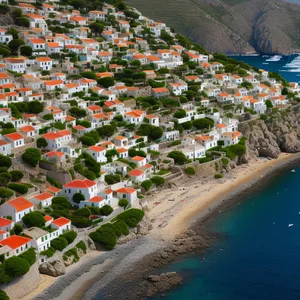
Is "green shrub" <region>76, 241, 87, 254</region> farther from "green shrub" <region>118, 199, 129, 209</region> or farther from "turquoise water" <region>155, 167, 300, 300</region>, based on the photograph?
"green shrub" <region>118, 199, 129, 209</region>

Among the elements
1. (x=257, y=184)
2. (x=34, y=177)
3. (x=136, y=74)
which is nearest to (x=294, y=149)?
(x=257, y=184)

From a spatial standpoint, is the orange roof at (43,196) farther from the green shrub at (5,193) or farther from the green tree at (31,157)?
the green tree at (31,157)

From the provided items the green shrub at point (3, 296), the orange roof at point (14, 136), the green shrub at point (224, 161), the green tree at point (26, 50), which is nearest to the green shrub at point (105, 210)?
the orange roof at point (14, 136)

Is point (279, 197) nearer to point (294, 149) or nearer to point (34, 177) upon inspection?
point (294, 149)

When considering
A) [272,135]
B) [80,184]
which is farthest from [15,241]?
[272,135]

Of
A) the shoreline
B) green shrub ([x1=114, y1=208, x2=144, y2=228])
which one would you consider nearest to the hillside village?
green shrub ([x1=114, y1=208, x2=144, y2=228])

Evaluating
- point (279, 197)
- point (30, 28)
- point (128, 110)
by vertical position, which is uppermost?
point (30, 28)

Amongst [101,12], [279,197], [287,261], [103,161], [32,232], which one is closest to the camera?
[32,232]

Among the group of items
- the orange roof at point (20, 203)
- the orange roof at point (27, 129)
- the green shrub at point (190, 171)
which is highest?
the orange roof at point (27, 129)
